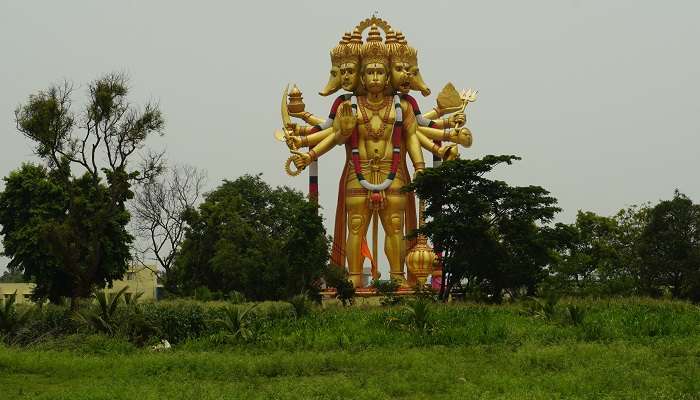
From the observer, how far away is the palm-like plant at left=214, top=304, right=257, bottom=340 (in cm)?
1823

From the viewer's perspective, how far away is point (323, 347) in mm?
17406

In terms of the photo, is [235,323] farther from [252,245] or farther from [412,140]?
[252,245]

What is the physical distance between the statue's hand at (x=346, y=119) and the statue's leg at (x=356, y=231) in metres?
2.34

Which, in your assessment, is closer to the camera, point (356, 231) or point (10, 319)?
point (10, 319)

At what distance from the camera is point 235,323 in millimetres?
18797

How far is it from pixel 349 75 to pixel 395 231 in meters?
5.55

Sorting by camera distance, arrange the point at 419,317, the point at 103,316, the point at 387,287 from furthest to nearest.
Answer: the point at 387,287
the point at 103,316
the point at 419,317

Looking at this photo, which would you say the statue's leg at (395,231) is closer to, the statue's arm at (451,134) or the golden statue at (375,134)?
the golden statue at (375,134)

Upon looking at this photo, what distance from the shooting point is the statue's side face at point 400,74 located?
3312cm

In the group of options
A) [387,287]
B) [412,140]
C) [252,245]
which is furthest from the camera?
[252,245]

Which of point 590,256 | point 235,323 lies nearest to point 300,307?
point 235,323

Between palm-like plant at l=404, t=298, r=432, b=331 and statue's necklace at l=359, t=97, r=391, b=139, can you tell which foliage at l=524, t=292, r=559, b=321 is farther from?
statue's necklace at l=359, t=97, r=391, b=139

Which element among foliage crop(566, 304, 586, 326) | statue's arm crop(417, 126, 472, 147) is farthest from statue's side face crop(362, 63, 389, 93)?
foliage crop(566, 304, 586, 326)

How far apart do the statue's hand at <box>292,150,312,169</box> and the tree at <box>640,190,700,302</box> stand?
12384 mm
